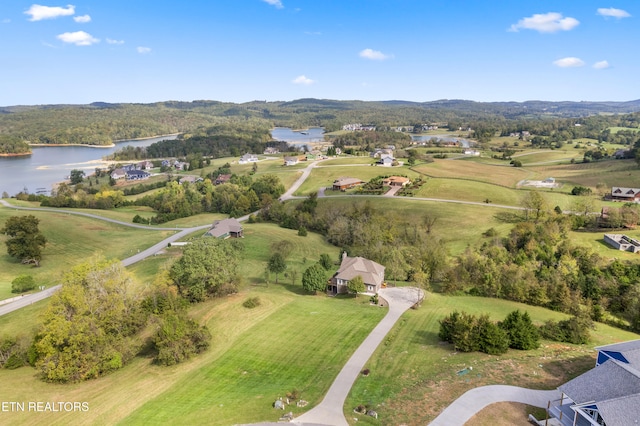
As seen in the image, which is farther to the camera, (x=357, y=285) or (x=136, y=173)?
(x=136, y=173)

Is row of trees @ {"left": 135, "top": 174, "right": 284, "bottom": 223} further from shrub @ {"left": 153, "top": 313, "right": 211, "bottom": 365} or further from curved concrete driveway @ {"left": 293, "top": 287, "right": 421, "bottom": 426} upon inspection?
shrub @ {"left": 153, "top": 313, "right": 211, "bottom": 365}

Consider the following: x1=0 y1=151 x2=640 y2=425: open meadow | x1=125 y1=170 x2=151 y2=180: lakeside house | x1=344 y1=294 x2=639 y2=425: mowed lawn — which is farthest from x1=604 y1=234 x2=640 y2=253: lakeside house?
x1=125 y1=170 x2=151 y2=180: lakeside house

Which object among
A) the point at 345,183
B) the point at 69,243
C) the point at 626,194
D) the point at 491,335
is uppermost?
the point at 345,183

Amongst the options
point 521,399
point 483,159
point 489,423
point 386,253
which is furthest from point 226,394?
point 483,159

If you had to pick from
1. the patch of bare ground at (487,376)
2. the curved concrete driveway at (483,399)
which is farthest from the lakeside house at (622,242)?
the curved concrete driveway at (483,399)

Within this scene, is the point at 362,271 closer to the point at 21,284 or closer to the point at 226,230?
the point at 226,230

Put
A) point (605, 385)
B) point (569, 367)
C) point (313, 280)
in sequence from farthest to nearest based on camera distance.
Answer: point (313, 280), point (569, 367), point (605, 385)

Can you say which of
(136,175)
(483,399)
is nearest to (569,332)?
(483,399)

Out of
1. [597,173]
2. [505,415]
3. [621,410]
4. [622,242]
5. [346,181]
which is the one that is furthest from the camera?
[597,173]

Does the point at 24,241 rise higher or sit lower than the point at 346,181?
lower
